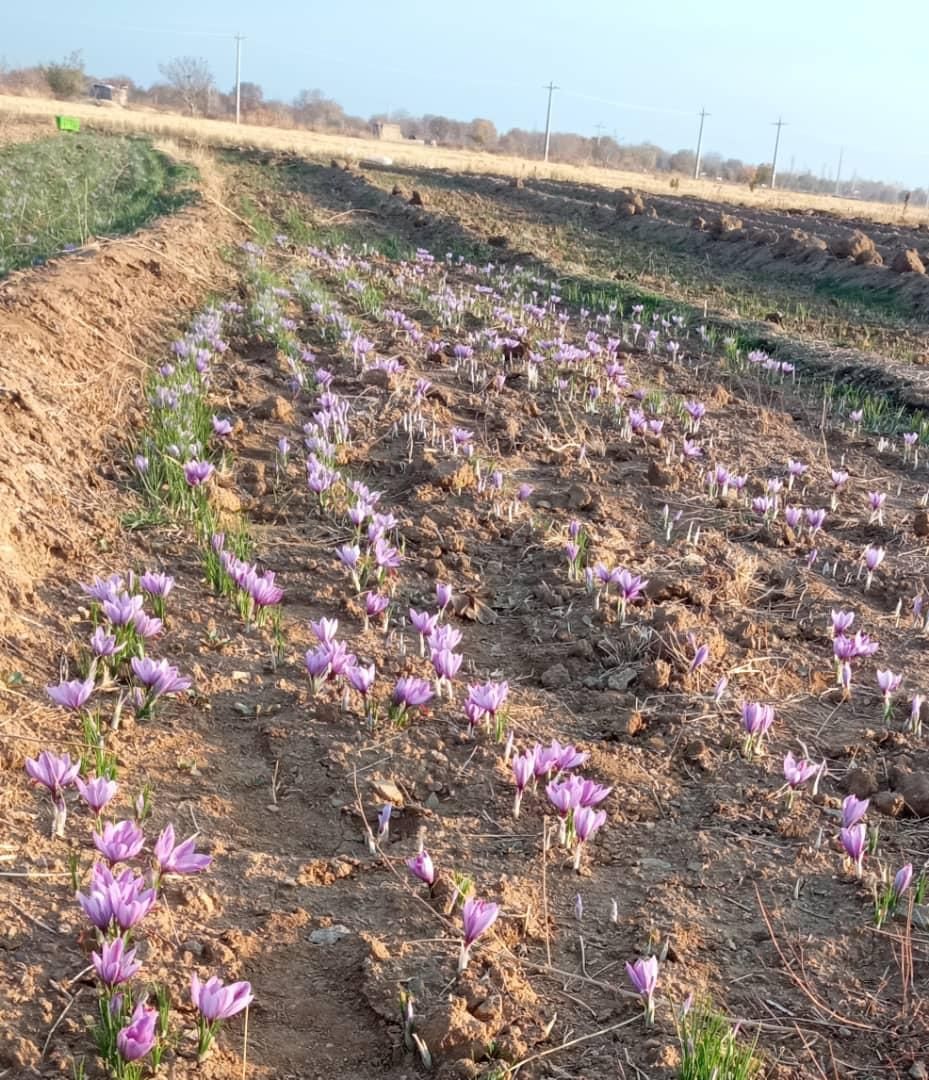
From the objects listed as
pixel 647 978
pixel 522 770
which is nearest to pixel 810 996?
pixel 647 978

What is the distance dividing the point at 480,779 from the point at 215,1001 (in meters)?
1.24

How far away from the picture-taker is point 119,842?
6.64 feet

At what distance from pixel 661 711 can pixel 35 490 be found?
2604 millimetres

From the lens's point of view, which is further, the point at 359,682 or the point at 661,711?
the point at 661,711

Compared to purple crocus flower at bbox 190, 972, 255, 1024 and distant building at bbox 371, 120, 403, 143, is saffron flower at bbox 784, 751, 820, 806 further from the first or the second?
distant building at bbox 371, 120, 403, 143

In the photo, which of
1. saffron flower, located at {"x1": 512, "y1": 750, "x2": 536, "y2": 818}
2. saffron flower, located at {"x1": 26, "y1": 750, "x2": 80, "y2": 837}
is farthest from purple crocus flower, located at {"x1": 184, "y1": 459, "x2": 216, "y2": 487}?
saffron flower, located at {"x1": 512, "y1": 750, "x2": 536, "y2": 818}

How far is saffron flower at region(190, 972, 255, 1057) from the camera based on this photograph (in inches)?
68.5

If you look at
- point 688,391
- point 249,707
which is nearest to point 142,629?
point 249,707

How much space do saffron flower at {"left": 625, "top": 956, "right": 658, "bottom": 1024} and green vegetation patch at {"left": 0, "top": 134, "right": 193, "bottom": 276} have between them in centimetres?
872

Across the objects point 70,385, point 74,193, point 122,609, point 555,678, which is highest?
point 74,193

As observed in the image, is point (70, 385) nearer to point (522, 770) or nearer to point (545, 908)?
point (522, 770)

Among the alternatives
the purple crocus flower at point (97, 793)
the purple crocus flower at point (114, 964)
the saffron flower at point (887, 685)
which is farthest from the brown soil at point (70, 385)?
the saffron flower at point (887, 685)

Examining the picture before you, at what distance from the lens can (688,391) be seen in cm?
796

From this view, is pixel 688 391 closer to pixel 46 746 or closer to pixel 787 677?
pixel 787 677
